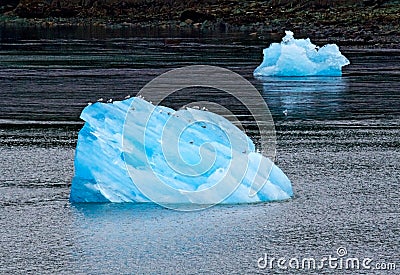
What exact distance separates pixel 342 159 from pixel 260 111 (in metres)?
5.49

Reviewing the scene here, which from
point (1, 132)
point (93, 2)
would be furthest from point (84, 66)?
point (93, 2)

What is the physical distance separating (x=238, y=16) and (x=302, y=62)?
46416 mm

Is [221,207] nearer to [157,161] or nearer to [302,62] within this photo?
[157,161]

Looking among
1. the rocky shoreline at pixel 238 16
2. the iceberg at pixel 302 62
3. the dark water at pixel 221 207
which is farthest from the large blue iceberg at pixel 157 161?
the rocky shoreline at pixel 238 16

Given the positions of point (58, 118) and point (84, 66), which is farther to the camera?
point (84, 66)

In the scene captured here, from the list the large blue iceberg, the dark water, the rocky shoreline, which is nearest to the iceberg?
the dark water

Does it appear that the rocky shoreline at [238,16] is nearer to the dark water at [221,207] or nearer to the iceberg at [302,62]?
the iceberg at [302,62]

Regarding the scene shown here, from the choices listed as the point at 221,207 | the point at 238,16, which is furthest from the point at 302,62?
the point at 238,16

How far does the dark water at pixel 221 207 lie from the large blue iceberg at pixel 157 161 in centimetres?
22

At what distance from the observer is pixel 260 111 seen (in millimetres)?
18344

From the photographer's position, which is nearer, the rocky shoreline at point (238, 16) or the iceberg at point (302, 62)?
the iceberg at point (302, 62)

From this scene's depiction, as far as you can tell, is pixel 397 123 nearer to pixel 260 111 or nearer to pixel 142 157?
pixel 260 111

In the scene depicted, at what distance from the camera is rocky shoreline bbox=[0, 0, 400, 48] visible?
52816mm

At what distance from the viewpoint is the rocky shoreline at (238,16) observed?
52816 mm
